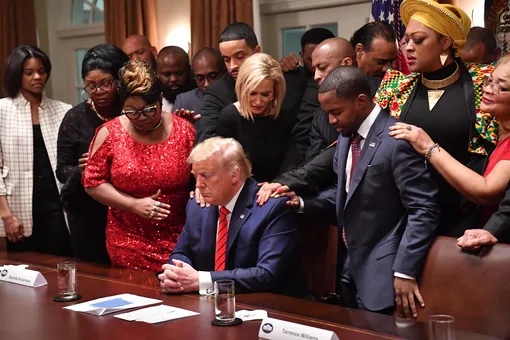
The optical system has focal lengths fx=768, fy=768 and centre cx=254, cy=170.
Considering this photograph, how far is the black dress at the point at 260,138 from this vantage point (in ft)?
10.9

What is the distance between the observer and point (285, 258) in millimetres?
2824

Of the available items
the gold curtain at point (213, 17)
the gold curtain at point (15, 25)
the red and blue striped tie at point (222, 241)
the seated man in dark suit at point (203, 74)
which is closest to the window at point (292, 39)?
the gold curtain at point (213, 17)

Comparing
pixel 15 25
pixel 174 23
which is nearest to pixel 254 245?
pixel 174 23

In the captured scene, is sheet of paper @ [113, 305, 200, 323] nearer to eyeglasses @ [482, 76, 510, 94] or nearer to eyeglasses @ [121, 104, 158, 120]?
eyeglasses @ [121, 104, 158, 120]

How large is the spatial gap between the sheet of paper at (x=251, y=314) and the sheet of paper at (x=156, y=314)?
148 mm

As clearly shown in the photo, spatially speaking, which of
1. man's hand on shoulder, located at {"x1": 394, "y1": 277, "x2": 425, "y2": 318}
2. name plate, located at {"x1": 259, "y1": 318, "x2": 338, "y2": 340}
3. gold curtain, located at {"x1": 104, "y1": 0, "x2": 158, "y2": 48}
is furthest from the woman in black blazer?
gold curtain, located at {"x1": 104, "y1": 0, "x2": 158, "y2": 48}

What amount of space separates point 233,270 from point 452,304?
2.54 ft

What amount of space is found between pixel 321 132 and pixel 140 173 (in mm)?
798

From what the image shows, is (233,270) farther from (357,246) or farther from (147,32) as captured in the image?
(147,32)

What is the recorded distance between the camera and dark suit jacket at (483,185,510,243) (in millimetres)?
2480

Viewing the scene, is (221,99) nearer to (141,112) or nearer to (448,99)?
(141,112)

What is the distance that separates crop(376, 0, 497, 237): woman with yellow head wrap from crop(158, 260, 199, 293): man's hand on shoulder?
0.92 m

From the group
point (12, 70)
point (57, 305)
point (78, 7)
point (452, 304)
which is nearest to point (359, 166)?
point (452, 304)

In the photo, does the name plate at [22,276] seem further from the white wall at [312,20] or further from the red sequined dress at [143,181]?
the white wall at [312,20]
